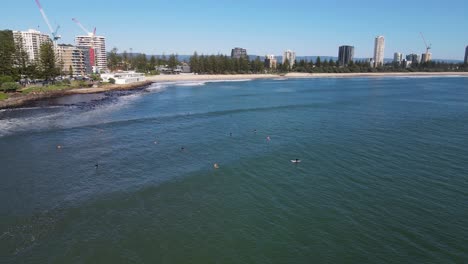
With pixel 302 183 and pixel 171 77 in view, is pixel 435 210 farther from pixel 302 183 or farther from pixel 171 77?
pixel 171 77

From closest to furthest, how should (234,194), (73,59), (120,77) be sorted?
(234,194) < (120,77) < (73,59)

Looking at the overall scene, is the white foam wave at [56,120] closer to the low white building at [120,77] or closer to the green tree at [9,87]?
the green tree at [9,87]

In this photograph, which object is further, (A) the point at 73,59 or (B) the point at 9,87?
(A) the point at 73,59

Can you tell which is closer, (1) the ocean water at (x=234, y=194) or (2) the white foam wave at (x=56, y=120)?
(1) the ocean water at (x=234, y=194)

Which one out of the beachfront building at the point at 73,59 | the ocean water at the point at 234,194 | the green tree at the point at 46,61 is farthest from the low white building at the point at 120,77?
the beachfront building at the point at 73,59

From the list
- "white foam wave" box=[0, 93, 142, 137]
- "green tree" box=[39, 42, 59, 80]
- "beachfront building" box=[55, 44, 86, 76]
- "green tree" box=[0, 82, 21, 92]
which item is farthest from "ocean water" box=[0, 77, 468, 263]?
"beachfront building" box=[55, 44, 86, 76]

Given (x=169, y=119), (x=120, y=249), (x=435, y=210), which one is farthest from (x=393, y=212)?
(x=169, y=119)

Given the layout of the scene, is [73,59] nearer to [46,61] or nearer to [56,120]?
[46,61]

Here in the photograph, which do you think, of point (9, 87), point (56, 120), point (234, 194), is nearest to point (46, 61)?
point (9, 87)
